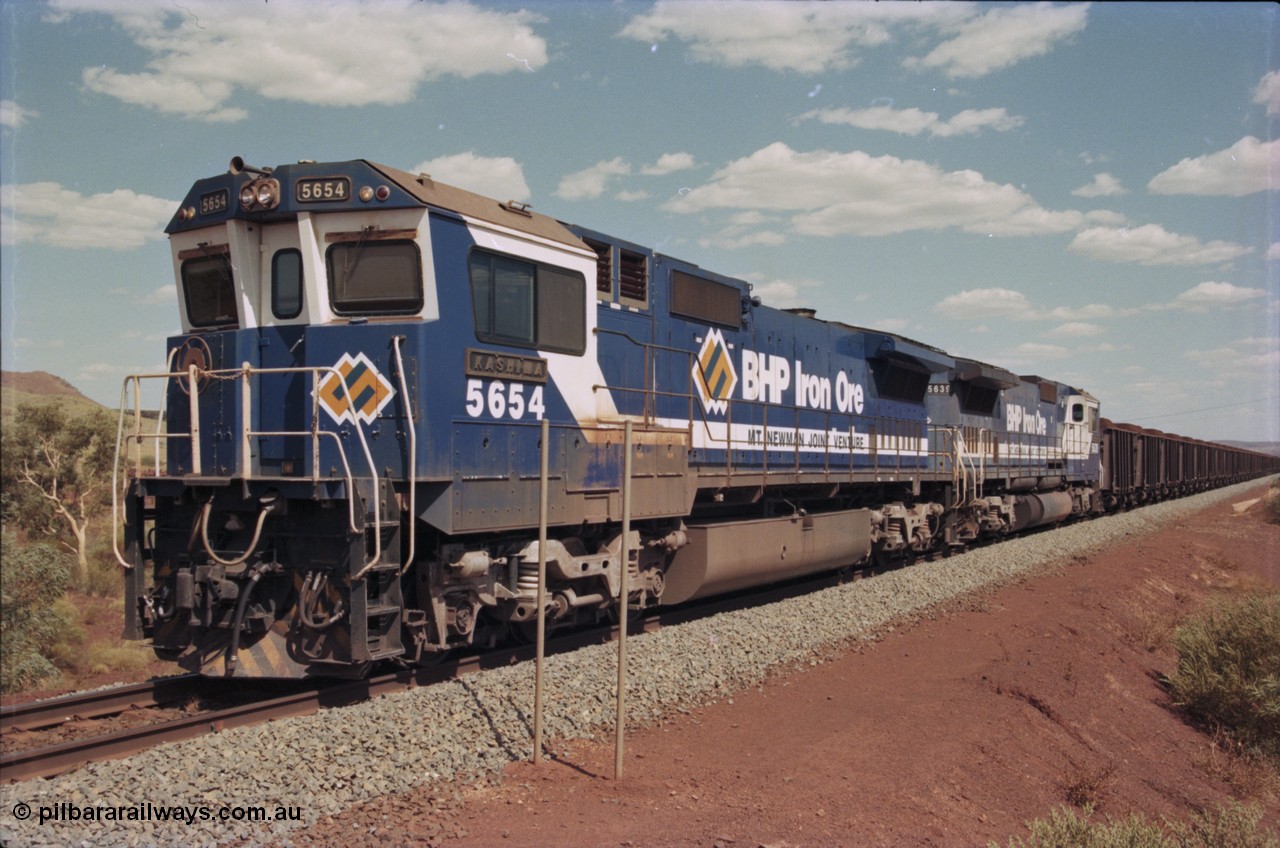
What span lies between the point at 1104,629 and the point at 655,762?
785cm

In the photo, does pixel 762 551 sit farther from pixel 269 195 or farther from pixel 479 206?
pixel 269 195

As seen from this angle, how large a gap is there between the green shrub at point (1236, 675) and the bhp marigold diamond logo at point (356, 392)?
333 inches

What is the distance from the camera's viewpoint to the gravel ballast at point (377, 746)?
196 inches

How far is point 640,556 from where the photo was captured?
33.1ft

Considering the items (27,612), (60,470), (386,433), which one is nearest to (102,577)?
(60,470)

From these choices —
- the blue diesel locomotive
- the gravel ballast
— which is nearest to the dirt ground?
the gravel ballast

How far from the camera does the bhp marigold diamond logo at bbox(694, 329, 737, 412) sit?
38.3ft

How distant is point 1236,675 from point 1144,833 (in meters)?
5.36

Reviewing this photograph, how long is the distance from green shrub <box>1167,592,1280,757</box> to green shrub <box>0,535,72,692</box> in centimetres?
1234

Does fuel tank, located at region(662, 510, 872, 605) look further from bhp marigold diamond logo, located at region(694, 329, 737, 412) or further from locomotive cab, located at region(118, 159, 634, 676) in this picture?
locomotive cab, located at region(118, 159, 634, 676)

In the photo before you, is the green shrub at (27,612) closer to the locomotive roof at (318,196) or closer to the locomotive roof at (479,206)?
the locomotive roof at (318,196)

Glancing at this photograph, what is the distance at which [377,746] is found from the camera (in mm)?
5895

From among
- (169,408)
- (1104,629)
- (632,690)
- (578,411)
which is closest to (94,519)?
(169,408)

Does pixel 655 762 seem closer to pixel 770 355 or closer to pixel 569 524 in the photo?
pixel 569 524
